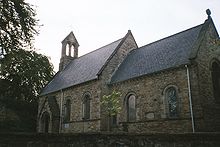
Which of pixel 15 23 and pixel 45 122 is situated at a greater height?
pixel 15 23

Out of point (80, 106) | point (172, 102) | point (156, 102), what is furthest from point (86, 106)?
point (172, 102)

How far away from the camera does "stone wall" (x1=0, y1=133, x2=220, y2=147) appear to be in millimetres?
8383

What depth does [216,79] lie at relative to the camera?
2056cm

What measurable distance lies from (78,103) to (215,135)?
20.1 m

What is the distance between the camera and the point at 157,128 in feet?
63.3

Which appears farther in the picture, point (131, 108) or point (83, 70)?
point (83, 70)

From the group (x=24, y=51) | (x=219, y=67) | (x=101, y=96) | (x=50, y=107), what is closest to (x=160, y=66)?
(x=219, y=67)

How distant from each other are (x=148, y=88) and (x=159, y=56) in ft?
12.9

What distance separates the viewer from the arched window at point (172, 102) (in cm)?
1908

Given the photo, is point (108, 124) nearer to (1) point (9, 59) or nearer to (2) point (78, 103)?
(2) point (78, 103)

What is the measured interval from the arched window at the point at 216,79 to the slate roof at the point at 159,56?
2.79 metres

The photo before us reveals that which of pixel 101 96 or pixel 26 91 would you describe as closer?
pixel 101 96

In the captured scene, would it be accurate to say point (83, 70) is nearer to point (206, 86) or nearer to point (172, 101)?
point (172, 101)

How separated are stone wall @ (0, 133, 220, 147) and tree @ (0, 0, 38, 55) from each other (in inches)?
217
